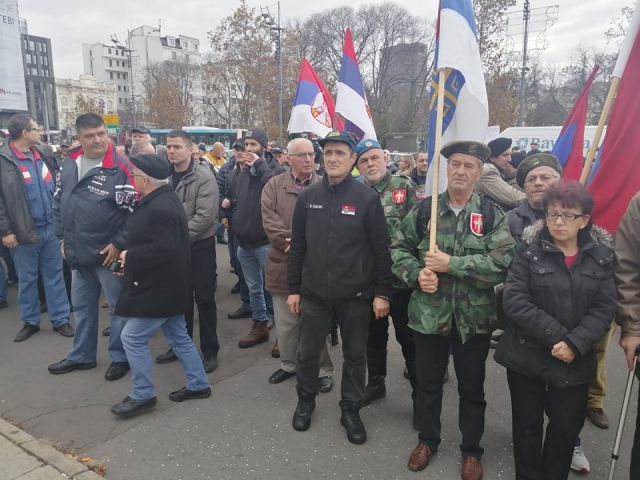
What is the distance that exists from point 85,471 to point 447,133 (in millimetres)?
3247

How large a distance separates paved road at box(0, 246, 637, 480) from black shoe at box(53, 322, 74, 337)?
512 millimetres

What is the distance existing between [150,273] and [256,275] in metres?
1.64

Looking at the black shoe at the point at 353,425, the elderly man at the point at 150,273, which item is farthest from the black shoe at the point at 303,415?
the elderly man at the point at 150,273

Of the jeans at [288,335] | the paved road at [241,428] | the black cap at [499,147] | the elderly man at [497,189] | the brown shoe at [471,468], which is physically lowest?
the paved road at [241,428]

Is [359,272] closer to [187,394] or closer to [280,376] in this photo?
[280,376]

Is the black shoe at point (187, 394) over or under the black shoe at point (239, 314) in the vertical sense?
over

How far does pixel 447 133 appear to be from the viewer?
334 centimetres

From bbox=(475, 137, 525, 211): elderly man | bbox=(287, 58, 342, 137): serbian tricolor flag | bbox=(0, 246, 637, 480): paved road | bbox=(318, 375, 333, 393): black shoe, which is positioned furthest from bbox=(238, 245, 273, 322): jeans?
bbox=(475, 137, 525, 211): elderly man

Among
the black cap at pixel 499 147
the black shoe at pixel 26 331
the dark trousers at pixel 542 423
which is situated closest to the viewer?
the dark trousers at pixel 542 423

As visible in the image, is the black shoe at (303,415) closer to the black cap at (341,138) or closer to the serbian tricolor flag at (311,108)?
the black cap at (341,138)

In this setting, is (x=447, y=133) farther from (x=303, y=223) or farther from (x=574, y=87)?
(x=574, y=87)

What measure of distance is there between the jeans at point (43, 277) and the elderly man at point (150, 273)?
2198 millimetres

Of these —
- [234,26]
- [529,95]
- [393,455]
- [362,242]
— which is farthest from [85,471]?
[529,95]

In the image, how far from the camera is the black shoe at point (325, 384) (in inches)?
158
